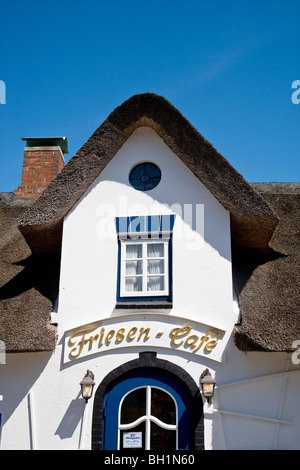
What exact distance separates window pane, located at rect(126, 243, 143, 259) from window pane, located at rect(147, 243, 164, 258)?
16cm

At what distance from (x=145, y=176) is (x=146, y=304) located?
2.53 m

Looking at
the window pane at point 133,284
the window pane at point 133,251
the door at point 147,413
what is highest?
the window pane at point 133,251

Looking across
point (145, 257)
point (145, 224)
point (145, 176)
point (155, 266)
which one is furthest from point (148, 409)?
point (145, 176)

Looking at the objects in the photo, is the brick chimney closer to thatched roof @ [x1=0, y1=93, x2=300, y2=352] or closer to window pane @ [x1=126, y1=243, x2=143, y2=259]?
thatched roof @ [x1=0, y1=93, x2=300, y2=352]

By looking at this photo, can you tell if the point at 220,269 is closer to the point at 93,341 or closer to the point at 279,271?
the point at 279,271

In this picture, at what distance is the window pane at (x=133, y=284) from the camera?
763 cm

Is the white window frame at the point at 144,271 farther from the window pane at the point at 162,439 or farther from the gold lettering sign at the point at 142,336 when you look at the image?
the window pane at the point at 162,439

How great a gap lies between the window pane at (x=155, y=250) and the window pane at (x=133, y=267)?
0.23 m

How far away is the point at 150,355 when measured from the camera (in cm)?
711

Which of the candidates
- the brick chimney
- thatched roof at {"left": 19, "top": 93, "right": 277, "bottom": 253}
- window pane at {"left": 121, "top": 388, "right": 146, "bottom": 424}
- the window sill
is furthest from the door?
the brick chimney

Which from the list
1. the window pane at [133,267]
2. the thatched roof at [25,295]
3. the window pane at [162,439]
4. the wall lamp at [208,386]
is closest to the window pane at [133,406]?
the window pane at [162,439]

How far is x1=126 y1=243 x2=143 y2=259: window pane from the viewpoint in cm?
786

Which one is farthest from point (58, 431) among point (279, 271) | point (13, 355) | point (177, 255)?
point (279, 271)

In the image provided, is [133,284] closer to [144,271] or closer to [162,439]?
[144,271]
